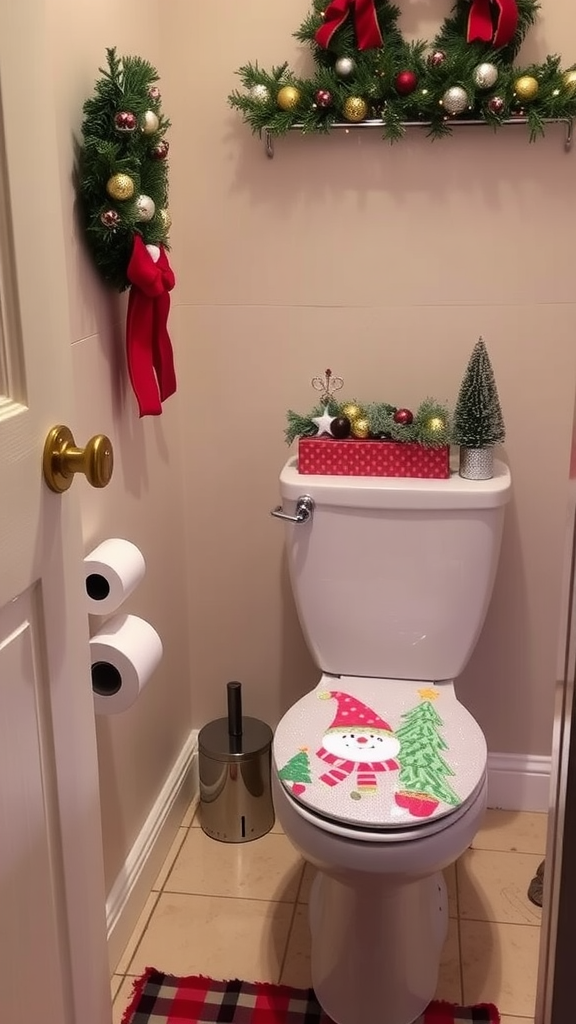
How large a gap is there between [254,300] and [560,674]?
1.50 metres

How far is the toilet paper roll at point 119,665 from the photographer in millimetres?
1484

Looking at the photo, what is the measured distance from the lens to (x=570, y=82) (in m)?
1.71

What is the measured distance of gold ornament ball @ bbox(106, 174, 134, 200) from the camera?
4.54 ft

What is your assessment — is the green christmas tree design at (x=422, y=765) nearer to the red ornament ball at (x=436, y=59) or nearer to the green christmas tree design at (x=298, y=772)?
the green christmas tree design at (x=298, y=772)

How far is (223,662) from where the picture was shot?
2.20 metres

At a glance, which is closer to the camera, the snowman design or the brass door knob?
the brass door knob

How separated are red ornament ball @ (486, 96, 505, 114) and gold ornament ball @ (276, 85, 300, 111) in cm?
35

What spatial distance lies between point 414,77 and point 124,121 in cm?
61

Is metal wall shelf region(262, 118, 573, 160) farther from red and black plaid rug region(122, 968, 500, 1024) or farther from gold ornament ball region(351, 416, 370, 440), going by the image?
red and black plaid rug region(122, 968, 500, 1024)

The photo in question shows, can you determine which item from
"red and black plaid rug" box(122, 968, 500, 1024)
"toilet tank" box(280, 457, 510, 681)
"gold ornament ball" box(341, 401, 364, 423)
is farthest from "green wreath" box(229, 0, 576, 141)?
"red and black plaid rug" box(122, 968, 500, 1024)

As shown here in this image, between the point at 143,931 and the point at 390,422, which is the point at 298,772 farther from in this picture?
the point at 390,422

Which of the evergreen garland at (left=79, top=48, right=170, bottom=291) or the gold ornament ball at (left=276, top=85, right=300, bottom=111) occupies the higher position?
the gold ornament ball at (left=276, top=85, right=300, bottom=111)

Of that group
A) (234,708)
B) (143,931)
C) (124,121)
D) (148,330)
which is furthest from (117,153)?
(143,931)

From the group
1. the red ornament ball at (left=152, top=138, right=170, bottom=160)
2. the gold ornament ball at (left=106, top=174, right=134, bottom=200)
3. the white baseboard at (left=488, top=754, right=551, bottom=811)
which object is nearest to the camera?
the gold ornament ball at (left=106, top=174, right=134, bottom=200)
